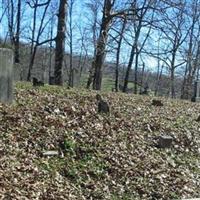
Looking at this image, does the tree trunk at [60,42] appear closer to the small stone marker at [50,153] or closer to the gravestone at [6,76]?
the gravestone at [6,76]

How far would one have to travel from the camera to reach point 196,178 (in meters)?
10.2

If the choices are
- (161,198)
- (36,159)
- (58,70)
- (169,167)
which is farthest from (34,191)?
(58,70)

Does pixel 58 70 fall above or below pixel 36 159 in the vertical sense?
above

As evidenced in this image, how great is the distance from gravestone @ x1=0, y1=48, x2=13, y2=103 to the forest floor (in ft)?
0.74

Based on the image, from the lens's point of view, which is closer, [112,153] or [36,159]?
[36,159]

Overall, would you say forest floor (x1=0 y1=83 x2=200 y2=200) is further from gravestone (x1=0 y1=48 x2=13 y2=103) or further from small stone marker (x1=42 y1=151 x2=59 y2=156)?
gravestone (x1=0 y1=48 x2=13 y2=103)

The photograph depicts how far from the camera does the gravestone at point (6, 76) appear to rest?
1081cm

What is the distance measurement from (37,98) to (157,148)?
3.19m

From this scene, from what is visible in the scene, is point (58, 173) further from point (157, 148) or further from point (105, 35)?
point (105, 35)

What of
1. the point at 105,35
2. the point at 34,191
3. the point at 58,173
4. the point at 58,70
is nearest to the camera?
the point at 34,191

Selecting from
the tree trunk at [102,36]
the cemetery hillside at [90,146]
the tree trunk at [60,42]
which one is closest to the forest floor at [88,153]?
the cemetery hillside at [90,146]

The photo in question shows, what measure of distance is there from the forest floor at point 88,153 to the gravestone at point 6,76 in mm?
225

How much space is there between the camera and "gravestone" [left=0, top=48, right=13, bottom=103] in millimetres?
10812

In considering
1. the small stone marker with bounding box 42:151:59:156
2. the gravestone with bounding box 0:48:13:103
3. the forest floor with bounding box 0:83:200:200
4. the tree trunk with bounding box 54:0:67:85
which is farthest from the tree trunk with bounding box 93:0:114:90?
the small stone marker with bounding box 42:151:59:156
